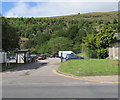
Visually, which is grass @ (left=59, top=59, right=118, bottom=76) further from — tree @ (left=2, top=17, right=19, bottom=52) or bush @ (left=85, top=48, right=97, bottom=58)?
bush @ (left=85, top=48, right=97, bottom=58)

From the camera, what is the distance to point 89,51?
30391mm

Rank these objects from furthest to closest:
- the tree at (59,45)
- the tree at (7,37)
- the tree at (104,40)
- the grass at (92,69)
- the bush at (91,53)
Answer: the tree at (59,45) → the bush at (91,53) → the tree at (104,40) → the tree at (7,37) → the grass at (92,69)

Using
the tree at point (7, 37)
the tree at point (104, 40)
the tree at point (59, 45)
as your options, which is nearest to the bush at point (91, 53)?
the tree at point (104, 40)

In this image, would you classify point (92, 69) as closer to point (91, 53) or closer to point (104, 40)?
point (104, 40)

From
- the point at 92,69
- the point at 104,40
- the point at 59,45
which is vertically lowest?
the point at 92,69

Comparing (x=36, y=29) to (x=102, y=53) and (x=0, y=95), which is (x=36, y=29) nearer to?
(x=102, y=53)

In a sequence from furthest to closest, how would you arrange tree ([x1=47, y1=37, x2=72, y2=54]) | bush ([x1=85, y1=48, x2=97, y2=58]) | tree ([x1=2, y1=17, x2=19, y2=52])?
tree ([x1=47, y1=37, x2=72, y2=54]) < bush ([x1=85, y1=48, x2=97, y2=58]) < tree ([x1=2, y1=17, x2=19, y2=52])

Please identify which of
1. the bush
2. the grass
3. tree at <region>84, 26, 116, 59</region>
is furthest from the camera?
Result: the bush

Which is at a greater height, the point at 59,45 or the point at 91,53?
the point at 59,45

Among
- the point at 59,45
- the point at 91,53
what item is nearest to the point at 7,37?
the point at 91,53

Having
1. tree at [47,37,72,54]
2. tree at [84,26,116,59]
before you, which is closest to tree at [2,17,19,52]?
tree at [84,26,116,59]

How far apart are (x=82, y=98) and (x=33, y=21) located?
17295cm

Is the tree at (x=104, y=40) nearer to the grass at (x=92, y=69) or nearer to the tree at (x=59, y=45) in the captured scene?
the grass at (x=92, y=69)

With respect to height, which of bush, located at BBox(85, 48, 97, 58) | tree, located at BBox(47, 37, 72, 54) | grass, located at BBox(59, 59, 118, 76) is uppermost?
tree, located at BBox(47, 37, 72, 54)
